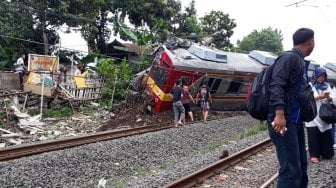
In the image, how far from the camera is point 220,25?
44406mm

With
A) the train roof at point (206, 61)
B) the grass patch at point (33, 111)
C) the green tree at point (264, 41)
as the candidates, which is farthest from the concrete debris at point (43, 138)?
the green tree at point (264, 41)

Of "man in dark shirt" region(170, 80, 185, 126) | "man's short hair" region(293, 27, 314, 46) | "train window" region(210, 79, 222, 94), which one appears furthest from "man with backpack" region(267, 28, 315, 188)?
"train window" region(210, 79, 222, 94)

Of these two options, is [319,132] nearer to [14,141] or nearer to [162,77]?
[14,141]

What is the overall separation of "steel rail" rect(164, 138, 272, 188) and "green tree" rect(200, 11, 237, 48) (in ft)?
116

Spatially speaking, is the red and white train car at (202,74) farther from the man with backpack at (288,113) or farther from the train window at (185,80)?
the man with backpack at (288,113)

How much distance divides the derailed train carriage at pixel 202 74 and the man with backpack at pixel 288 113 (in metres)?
13.1

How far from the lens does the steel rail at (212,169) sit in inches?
245

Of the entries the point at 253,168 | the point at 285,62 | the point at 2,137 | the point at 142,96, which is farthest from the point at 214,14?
the point at 285,62

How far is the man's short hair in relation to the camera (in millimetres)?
3779

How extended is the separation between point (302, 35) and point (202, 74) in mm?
14074

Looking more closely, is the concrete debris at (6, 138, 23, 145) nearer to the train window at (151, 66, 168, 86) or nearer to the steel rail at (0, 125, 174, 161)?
the steel rail at (0, 125, 174, 161)

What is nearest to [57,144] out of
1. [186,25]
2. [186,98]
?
[186,98]

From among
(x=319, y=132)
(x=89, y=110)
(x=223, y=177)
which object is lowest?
(x=89, y=110)

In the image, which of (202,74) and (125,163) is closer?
(125,163)
